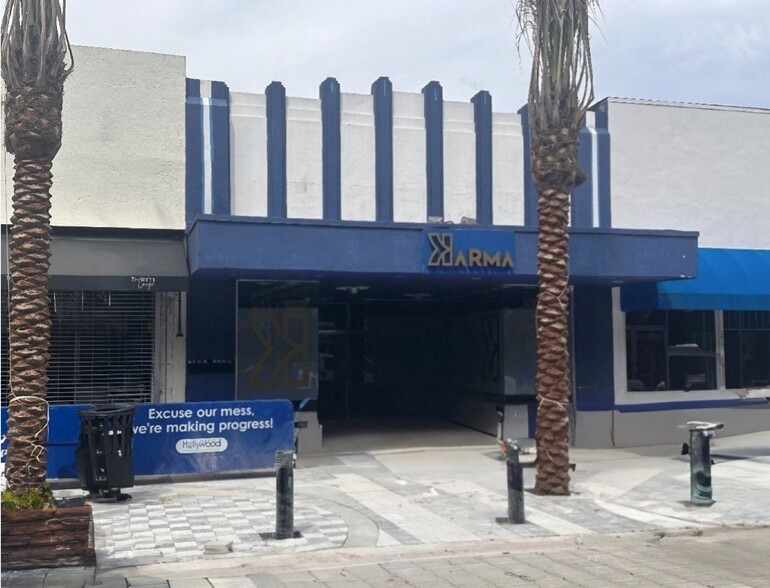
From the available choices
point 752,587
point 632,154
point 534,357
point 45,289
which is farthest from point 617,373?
point 45,289

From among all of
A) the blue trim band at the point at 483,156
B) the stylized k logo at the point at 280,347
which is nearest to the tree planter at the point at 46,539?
the stylized k logo at the point at 280,347

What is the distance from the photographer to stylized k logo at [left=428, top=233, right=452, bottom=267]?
16.0 metres

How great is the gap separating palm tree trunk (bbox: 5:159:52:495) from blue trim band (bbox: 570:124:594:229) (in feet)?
40.8

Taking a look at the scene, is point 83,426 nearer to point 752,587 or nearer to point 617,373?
point 752,587

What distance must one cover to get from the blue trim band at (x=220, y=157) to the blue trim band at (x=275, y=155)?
83 centimetres

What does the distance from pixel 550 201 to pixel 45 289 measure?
7376 millimetres

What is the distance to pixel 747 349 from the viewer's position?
21469mm

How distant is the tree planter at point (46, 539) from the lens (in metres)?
9.22

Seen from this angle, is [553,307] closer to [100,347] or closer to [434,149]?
[434,149]

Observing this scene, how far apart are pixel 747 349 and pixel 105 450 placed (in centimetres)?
1541

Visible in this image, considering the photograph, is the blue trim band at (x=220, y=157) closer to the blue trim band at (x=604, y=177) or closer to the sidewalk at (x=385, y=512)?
the sidewalk at (x=385, y=512)

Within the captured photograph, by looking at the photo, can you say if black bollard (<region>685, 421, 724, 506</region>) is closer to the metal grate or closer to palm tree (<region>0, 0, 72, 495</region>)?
palm tree (<region>0, 0, 72, 495</region>)

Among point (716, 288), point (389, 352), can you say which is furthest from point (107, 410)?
point (389, 352)

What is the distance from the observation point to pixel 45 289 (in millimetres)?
10625
